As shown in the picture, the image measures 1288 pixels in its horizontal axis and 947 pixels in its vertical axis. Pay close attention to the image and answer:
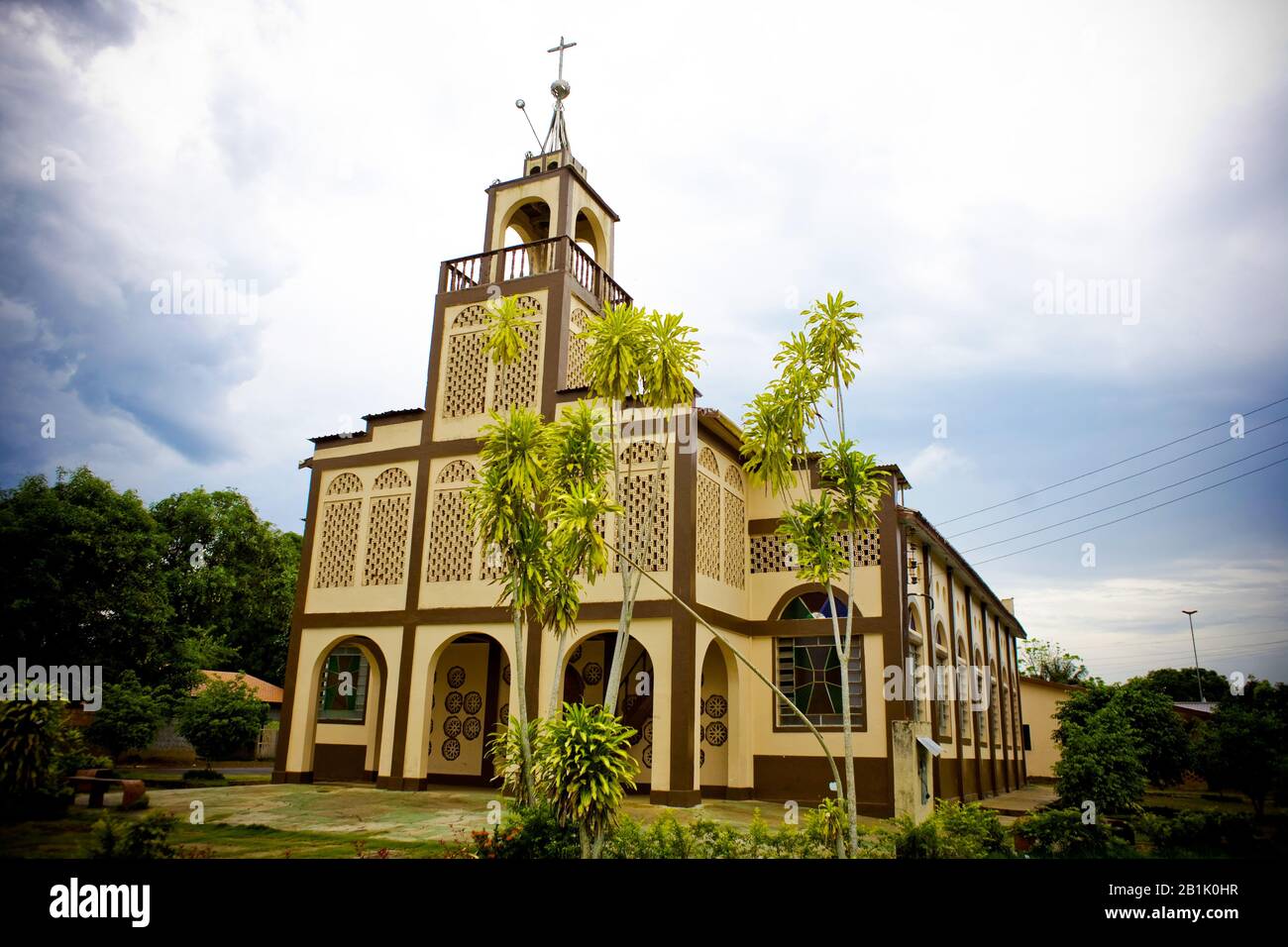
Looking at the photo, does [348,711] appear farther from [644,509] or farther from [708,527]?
[708,527]

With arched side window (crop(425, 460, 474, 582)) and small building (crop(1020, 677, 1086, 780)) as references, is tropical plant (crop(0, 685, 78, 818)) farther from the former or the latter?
small building (crop(1020, 677, 1086, 780))

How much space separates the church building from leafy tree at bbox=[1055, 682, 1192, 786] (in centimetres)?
256

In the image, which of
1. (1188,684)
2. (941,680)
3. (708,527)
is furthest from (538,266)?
(1188,684)

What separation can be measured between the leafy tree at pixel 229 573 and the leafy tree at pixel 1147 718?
26.0 m

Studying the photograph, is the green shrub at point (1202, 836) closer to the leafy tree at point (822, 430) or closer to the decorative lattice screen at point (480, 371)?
the leafy tree at point (822, 430)

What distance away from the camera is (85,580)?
22.5 metres

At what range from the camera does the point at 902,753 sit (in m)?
12.9

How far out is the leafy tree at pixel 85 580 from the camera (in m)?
21.0

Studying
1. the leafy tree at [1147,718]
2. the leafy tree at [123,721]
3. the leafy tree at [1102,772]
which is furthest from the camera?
the leafy tree at [123,721]

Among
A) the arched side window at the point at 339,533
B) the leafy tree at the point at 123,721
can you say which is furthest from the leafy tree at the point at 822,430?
the leafy tree at the point at 123,721

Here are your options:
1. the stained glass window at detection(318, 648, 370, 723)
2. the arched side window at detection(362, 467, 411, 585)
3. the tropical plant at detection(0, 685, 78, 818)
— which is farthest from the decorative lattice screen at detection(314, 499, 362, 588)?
the tropical plant at detection(0, 685, 78, 818)

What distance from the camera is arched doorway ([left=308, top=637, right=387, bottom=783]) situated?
18.3 m
